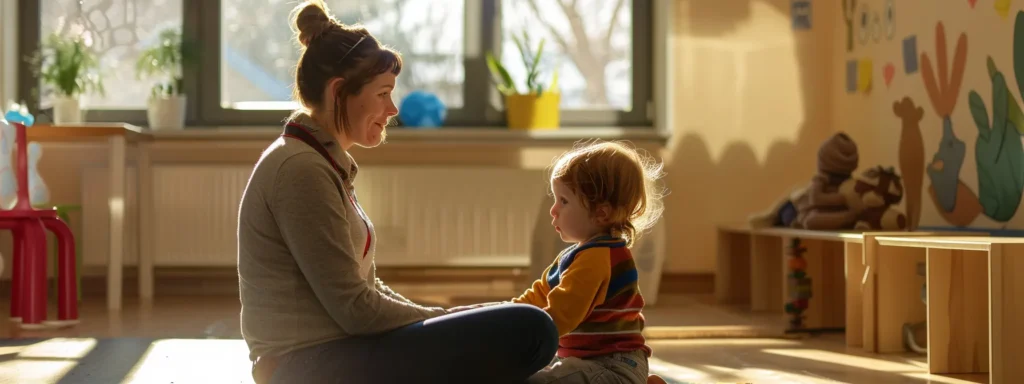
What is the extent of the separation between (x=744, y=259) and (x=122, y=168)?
2.33 m

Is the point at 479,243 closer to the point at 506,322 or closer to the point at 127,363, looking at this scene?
the point at 127,363

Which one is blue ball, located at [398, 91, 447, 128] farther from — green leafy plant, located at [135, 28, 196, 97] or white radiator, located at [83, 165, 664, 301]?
green leafy plant, located at [135, 28, 196, 97]

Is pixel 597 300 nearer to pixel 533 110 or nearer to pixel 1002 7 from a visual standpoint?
pixel 1002 7

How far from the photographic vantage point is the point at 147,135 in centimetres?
419

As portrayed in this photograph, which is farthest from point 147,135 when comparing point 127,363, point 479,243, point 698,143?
point 698,143

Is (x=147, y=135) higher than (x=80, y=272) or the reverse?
higher

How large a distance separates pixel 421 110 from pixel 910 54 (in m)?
1.87

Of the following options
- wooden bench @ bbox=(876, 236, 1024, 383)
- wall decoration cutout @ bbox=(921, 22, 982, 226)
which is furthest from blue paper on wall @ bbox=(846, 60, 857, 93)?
wooden bench @ bbox=(876, 236, 1024, 383)

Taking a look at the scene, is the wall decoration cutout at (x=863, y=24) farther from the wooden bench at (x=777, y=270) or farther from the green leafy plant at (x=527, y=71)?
the green leafy plant at (x=527, y=71)

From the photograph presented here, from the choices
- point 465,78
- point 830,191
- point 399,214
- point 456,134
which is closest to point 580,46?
point 465,78

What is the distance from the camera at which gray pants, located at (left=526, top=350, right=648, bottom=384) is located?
5.11 ft

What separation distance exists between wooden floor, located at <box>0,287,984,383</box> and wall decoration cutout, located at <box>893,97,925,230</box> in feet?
2.02

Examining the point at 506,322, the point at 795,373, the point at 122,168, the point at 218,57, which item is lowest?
the point at 795,373

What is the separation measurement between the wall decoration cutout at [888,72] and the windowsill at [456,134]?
0.89 metres
